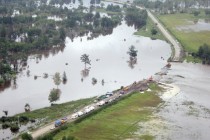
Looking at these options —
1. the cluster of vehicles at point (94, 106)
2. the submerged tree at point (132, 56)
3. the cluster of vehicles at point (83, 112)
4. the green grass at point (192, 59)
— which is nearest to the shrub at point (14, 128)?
the cluster of vehicles at point (94, 106)

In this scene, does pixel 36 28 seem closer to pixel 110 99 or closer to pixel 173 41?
pixel 173 41

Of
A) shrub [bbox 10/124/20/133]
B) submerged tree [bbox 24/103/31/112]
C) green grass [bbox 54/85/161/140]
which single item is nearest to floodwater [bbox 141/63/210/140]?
green grass [bbox 54/85/161/140]

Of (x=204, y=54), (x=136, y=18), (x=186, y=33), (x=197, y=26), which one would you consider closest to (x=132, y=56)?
(x=204, y=54)

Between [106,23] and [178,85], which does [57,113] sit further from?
[106,23]

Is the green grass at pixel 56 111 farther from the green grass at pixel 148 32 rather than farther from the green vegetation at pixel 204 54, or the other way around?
the green grass at pixel 148 32

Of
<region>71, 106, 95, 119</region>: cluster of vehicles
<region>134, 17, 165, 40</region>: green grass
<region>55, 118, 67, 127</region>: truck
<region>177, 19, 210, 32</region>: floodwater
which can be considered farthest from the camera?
<region>177, 19, 210, 32</region>: floodwater

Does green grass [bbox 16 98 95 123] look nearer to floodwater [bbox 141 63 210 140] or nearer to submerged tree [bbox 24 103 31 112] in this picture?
submerged tree [bbox 24 103 31 112]

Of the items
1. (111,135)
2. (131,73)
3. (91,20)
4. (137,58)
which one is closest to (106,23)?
(91,20)
